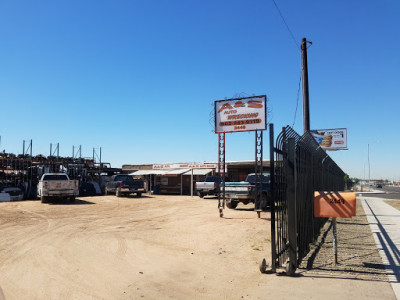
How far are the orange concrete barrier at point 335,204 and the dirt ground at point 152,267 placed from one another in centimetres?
109

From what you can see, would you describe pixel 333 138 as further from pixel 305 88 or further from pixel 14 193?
pixel 14 193

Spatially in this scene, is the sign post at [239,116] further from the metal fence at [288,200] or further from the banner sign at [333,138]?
the banner sign at [333,138]

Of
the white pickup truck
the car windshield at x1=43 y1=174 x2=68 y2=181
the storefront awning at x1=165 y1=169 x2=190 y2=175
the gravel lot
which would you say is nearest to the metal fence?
the gravel lot

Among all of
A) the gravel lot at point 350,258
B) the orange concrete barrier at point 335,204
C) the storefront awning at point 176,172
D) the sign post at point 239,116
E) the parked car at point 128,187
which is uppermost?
the sign post at point 239,116

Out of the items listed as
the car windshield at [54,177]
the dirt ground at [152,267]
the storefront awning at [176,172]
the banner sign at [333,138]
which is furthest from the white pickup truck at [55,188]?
the banner sign at [333,138]

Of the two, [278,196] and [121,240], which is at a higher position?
[278,196]

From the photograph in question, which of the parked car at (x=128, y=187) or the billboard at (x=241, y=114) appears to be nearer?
the billboard at (x=241, y=114)

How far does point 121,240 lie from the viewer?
8.77m

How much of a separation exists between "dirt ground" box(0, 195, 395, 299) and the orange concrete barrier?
1.09 m

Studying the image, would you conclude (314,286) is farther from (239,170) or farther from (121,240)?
(239,170)

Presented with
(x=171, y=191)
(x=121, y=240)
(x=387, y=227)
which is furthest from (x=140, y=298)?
(x=171, y=191)

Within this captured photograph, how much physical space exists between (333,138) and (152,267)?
34.2 meters

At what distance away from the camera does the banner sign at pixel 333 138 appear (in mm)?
33938

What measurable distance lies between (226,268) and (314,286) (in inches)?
73.4
